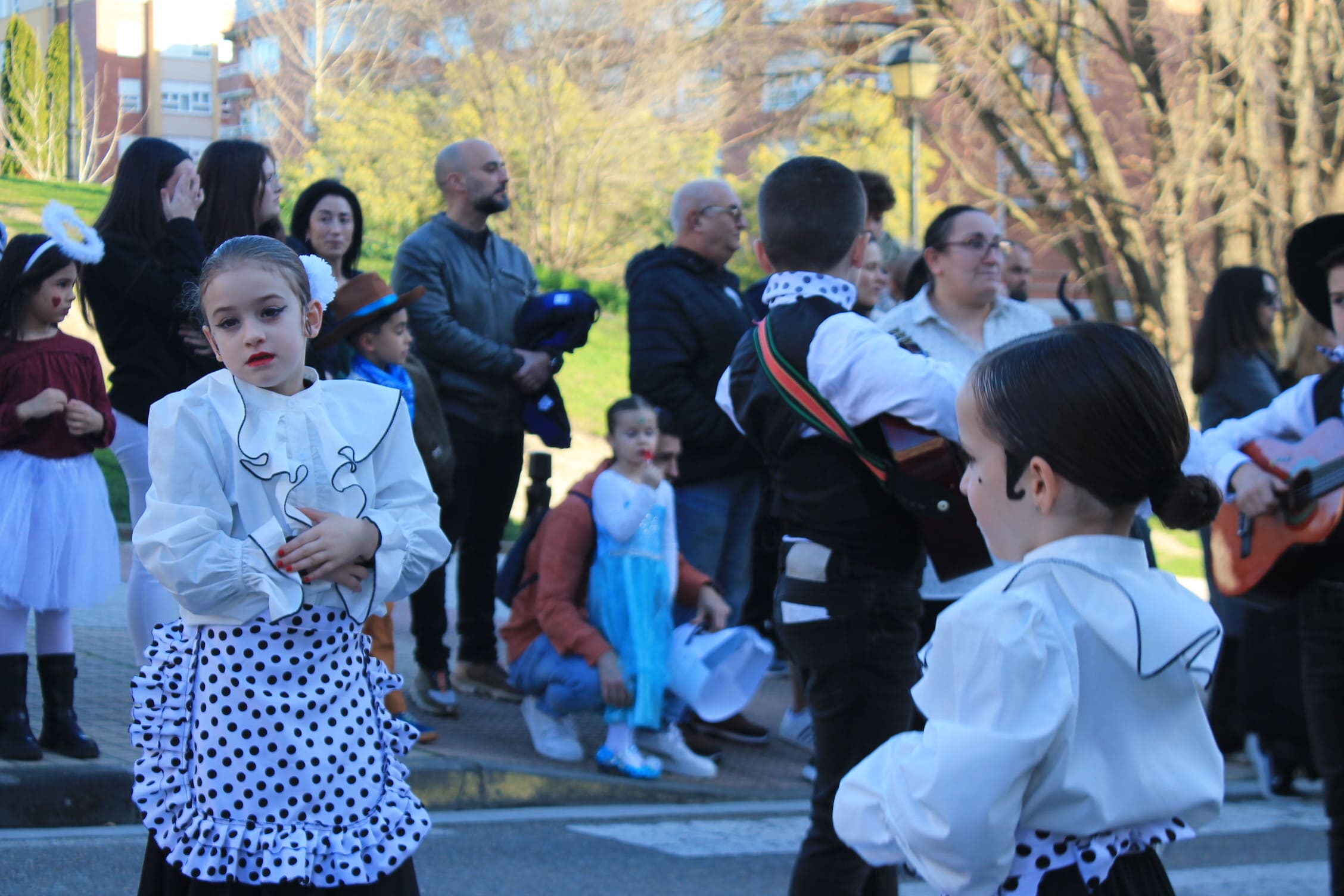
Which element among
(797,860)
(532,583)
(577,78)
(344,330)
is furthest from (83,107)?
(577,78)

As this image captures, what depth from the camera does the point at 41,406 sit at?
5.00m

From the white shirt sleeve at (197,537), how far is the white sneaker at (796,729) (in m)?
4.27

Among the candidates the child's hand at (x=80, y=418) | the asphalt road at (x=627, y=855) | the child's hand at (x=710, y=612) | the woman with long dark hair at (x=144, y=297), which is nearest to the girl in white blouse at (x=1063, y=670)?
the asphalt road at (x=627, y=855)

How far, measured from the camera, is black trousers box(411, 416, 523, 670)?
21.2 feet

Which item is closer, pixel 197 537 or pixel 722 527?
pixel 197 537

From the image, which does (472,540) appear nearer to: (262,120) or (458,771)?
(458,771)

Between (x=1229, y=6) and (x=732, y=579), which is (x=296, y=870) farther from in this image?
(x=1229, y=6)

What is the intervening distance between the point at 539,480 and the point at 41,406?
282 centimetres

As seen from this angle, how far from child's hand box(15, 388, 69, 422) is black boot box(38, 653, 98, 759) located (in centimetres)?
83

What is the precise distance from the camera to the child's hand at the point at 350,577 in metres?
2.92

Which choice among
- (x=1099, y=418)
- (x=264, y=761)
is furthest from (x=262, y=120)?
(x=1099, y=418)

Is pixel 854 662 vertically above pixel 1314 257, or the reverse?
pixel 1314 257

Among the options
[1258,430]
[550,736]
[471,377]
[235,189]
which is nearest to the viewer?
[1258,430]

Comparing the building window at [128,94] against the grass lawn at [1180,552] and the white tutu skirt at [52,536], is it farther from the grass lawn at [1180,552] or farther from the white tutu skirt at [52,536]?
the grass lawn at [1180,552]
